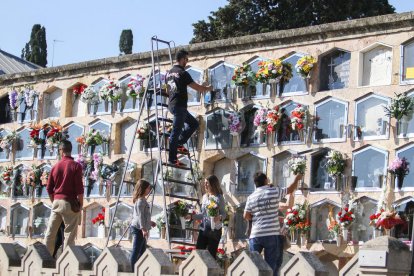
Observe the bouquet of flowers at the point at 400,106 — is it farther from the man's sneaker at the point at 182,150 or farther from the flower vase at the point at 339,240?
the man's sneaker at the point at 182,150

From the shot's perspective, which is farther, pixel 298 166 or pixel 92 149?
pixel 92 149

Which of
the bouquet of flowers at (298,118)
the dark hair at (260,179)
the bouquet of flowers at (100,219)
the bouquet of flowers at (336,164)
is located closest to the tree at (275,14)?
the bouquet of flowers at (100,219)

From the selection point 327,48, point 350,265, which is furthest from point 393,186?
point 350,265

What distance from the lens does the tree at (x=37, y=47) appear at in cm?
3950

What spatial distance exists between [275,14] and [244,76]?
1381cm

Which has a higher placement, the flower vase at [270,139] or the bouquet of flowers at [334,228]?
the flower vase at [270,139]

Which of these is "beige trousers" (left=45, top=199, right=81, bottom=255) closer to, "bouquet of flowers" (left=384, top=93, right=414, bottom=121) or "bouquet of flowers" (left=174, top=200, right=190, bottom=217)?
"bouquet of flowers" (left=174, top=200, right=190, bottom=217)

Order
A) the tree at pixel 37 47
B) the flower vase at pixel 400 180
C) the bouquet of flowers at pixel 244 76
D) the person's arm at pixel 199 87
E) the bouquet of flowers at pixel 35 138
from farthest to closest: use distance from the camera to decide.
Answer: the tree at pixel 37 47 < the bouquet of flowers at pixel 35 138 < the bouquet of flowers at pixel 244 76 < the person's arm at pixel 199 87 < the flower vase at pixel 400 180

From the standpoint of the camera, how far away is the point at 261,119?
1581 cm

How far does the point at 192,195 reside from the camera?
1661cm

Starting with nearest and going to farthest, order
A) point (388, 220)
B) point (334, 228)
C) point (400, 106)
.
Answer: point (388, 220) → point (400, 106) → point (334, 228)

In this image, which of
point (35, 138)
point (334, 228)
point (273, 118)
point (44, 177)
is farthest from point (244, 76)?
point (35, 138)

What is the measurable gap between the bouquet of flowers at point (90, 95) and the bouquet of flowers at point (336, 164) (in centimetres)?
518

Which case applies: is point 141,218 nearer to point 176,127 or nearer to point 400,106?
point 176,127
